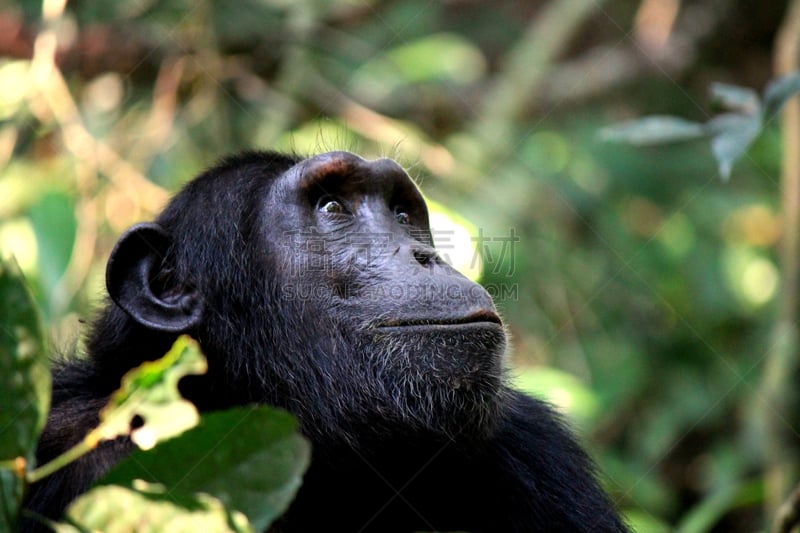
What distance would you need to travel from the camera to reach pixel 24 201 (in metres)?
6.95

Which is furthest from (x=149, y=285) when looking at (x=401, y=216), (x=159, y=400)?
(x=159, y=400)

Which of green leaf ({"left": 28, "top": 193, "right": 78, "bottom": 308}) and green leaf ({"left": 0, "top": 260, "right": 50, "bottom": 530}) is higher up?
green leaf ({"left": 0, "top": 260, "right": 50, "bottom": 530})

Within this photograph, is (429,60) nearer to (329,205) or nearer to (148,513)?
(329,205)

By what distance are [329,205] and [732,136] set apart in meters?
1.55

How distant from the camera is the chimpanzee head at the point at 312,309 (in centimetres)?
344

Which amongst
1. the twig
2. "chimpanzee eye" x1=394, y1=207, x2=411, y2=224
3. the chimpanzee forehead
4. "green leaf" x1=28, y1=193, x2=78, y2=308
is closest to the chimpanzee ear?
the chimpanzee forehead

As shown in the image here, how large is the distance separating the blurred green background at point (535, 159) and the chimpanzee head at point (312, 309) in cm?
247

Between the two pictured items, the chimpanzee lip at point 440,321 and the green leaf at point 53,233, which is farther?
the green leaf at point 53,233

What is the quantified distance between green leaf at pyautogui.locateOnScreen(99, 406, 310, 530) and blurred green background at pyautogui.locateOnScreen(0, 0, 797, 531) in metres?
4.22

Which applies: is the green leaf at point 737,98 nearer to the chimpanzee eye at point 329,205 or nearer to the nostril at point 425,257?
the nostril at point 425,257

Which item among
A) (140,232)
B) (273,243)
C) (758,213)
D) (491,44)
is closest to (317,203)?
(273,243)

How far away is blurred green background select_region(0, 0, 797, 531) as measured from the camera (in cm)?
695

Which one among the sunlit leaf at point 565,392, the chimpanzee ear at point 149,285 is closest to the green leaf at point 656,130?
the chimpanzee ear at point 149,285

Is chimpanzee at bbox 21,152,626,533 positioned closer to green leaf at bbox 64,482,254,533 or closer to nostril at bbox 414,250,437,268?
nostril at bbox 414,250,437,268
